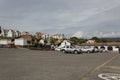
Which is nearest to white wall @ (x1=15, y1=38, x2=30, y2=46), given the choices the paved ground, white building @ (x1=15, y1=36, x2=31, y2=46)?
white building @ (x1=15, y1=36, x2=31, y2=46)

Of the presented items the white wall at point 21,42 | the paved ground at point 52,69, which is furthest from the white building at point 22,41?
the paved ground at point 52,69

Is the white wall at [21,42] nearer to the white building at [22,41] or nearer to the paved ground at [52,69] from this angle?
the white building at [22,41]

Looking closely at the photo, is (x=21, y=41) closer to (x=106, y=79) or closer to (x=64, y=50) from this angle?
(x=64, y=50)

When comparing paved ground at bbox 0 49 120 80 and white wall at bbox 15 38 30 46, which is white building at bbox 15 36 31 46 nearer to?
white wall at bbox 15 38 30 46

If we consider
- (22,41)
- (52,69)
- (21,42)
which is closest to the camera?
(52,69)

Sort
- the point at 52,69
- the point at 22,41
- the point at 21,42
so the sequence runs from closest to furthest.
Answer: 1. the point at 52,69
2. the point at 22,41
3. the point at 21,42

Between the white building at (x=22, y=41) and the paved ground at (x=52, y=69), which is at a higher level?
Result: the white building at (x=22, y=41)

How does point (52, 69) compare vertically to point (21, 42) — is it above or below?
below

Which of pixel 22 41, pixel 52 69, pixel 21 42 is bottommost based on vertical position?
pixel 52 69

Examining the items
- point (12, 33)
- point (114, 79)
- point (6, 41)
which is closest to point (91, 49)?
point (114, 79)

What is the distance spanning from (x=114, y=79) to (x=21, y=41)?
90.7m

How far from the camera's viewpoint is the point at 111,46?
88750 mm

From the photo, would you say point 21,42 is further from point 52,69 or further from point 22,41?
point 52,69

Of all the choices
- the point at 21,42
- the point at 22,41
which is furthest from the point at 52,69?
the point at 21,42
